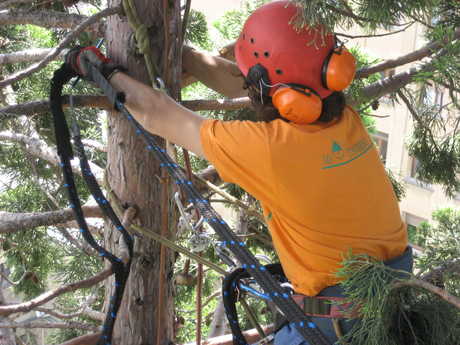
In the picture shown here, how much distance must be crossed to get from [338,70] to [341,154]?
0.21 metres

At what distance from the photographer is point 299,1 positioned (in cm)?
133

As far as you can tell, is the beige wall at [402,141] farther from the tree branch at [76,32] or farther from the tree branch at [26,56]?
the tree branch at [76,32]

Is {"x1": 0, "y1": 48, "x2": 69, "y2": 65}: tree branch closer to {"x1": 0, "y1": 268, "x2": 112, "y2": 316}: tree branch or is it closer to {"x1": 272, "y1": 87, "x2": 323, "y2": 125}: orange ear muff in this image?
{"x1": 0, "y1": 268, "x2": 112, "y2": 316}: tree branch

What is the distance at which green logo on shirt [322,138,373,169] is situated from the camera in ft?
4.89

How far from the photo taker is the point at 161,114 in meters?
1.61

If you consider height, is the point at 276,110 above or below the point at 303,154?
above

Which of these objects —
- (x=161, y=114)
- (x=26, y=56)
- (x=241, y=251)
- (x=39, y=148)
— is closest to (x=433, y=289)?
(x=241, y=251)

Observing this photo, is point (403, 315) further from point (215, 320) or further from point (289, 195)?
point (215, 320)

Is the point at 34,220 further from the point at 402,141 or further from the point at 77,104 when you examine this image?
the point at 402,141

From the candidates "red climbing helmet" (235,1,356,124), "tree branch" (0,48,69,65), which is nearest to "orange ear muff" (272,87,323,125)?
"red climbing helmet" (235,1,356,124)

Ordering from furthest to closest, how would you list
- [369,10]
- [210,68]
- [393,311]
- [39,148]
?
[39,148], [210,68], [369,10], [393,311]

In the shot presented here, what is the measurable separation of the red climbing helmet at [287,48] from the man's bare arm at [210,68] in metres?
0.48

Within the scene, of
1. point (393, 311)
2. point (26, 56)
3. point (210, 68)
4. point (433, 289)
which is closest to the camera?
point (433, 289)

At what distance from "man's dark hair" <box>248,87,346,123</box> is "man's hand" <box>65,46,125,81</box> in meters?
0.42
